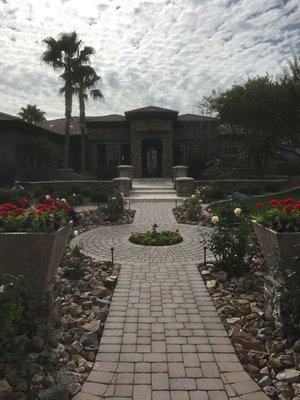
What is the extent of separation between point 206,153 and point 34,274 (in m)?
24.0

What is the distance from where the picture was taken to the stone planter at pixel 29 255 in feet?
14.2

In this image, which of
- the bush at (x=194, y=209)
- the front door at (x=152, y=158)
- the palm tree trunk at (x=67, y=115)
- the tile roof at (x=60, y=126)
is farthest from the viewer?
the tile roof at (x=60, y=126)

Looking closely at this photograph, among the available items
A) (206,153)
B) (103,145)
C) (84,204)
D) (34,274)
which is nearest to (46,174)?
(103,145)

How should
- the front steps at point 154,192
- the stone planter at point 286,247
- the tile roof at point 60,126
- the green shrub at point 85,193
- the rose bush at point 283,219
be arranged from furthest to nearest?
the tile roof at point 60,126, the green shrub at point 85,193, the front steps at point 154,192, the rose bush at point 283,219, the stone planter at point 286,247

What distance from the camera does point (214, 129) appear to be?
27.4m

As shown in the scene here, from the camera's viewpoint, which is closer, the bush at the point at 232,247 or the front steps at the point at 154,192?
the bush at the point at 232,247

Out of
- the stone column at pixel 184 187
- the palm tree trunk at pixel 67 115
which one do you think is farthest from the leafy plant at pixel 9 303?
the palm tree trunk at pixel 67 115

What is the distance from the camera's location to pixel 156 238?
414 inches

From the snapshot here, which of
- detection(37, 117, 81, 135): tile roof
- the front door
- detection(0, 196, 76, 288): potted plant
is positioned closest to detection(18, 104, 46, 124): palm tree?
detection(37, 117, 81, 135): tile roof

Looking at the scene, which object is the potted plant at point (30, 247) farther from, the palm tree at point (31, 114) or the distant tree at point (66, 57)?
the palm tree at point (31, 114)

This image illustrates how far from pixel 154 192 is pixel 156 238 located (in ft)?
35.9

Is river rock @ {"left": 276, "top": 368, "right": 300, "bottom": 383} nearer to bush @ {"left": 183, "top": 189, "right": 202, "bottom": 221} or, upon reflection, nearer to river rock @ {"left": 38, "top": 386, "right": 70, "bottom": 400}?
river rock @ {"left": 38, "top": 386, "right": 70, "bottom": 400}

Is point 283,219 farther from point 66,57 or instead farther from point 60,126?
point 60,126

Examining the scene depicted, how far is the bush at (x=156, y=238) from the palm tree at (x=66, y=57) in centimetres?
1855
